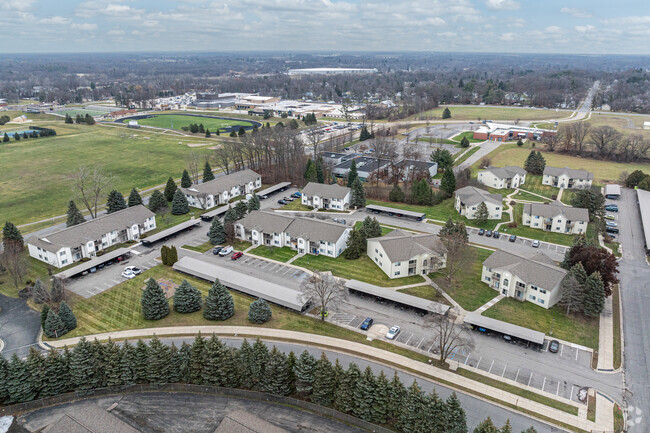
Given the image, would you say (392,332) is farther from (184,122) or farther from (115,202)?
(184,122)

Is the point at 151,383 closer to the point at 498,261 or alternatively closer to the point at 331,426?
the point at 331,426

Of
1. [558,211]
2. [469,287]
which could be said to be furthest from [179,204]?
[558,211]

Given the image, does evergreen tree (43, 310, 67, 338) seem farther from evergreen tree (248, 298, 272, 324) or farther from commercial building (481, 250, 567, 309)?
commercial building (481, 250, 567, 309)

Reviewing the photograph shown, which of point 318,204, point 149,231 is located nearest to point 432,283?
point 318,204

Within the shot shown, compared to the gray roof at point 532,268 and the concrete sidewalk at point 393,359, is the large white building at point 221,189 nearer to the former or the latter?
the concrete sidewalk at point 393,359

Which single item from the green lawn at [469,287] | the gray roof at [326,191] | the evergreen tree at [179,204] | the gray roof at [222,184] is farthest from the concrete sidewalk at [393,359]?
the gray roof at [222,184]

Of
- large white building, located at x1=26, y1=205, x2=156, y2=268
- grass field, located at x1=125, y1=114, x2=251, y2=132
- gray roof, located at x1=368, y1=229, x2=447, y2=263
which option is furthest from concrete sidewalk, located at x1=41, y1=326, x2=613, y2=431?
grass field, located at x1=125, y1=114, x2=251, y2=132
